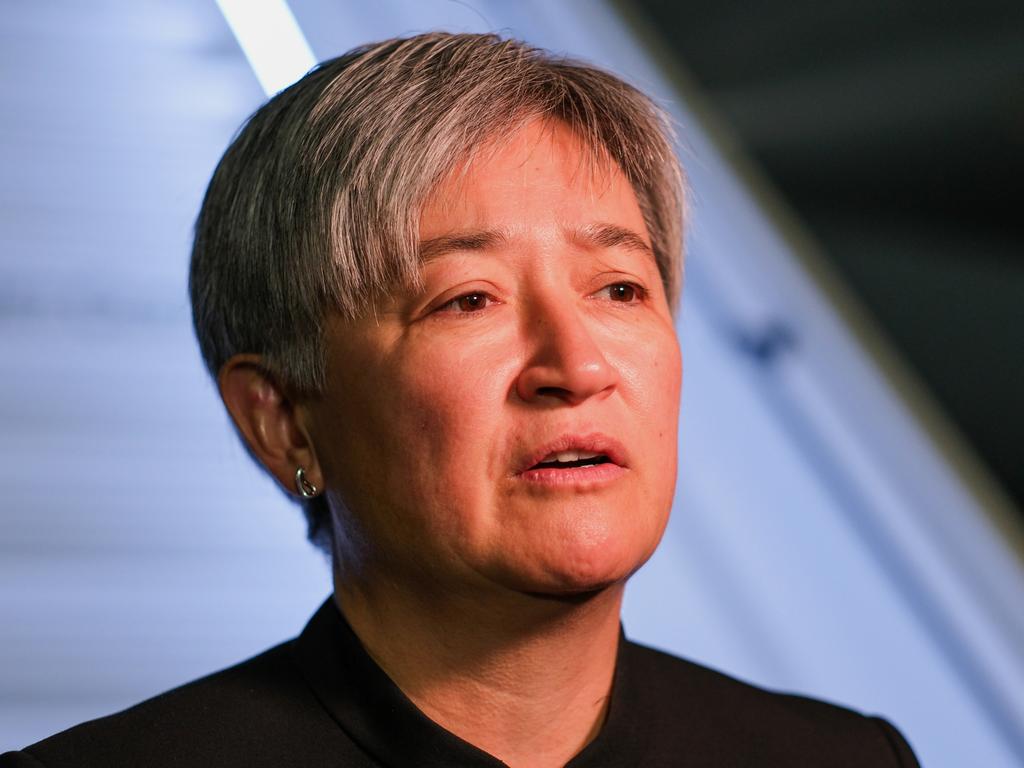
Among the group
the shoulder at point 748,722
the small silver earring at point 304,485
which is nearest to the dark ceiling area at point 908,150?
the shoulder at point 748,722

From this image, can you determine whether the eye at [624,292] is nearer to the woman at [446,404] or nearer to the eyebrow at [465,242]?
the woman at [446,404]

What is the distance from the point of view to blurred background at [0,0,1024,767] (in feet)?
7.81

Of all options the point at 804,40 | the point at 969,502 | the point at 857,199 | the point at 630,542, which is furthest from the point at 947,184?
the point at 630,542

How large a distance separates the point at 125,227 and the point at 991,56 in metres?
2.23

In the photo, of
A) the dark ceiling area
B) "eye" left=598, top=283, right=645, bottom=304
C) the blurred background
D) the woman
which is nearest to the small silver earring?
the woman

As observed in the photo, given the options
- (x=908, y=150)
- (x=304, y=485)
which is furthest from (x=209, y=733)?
(x=908, y=150)

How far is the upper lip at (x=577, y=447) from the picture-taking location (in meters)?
1.17

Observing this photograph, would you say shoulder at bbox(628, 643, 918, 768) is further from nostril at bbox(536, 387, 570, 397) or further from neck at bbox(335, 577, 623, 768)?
nostril at bbox(536, 387, 570, 397)

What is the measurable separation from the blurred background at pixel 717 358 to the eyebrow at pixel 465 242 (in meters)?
0.39

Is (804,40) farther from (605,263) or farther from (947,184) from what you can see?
(605,263)

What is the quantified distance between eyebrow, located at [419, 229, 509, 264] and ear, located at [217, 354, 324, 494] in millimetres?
237

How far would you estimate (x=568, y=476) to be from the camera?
1179 mm

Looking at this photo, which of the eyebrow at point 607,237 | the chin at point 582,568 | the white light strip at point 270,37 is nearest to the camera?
the chin at point 582,568

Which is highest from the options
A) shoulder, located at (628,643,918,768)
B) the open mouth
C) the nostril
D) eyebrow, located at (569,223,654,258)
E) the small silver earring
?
eyebrow, located at (569,223,654,258)
